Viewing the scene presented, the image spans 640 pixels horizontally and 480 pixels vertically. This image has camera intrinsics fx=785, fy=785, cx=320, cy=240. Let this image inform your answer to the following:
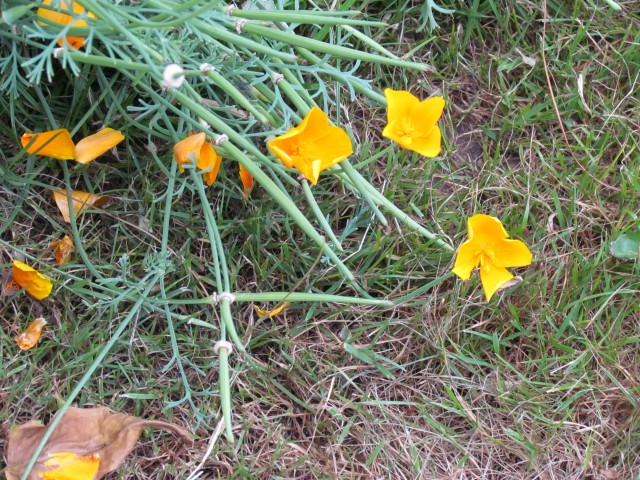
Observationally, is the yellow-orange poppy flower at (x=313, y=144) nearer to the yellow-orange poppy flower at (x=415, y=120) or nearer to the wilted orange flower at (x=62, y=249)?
the yellow-orange poppy flower at (x=415, y=120)

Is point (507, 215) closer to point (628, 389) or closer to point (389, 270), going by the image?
point (389, 270)

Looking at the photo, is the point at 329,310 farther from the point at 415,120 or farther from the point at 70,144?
the point at 70,144

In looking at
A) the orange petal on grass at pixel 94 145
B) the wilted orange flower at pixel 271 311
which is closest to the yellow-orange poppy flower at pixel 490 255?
the wilted orange flower at pixel 271 311

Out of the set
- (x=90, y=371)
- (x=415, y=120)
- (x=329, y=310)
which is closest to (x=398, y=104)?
(x=415, y=120)

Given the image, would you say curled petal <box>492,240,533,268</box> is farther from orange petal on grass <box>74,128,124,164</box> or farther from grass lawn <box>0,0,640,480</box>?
orange petal on grass <box>74,128,124,164</box>

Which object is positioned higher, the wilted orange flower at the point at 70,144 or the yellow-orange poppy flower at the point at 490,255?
the wilted orange flower at the point at 70,144

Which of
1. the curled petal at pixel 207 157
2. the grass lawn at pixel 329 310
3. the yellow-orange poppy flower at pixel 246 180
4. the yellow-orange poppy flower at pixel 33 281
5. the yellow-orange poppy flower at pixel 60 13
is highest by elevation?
the yellow-orange poppy flower at pixel 60 13

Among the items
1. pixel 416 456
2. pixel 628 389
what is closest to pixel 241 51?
pixel 416 456

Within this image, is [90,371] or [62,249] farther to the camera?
[62,249]
